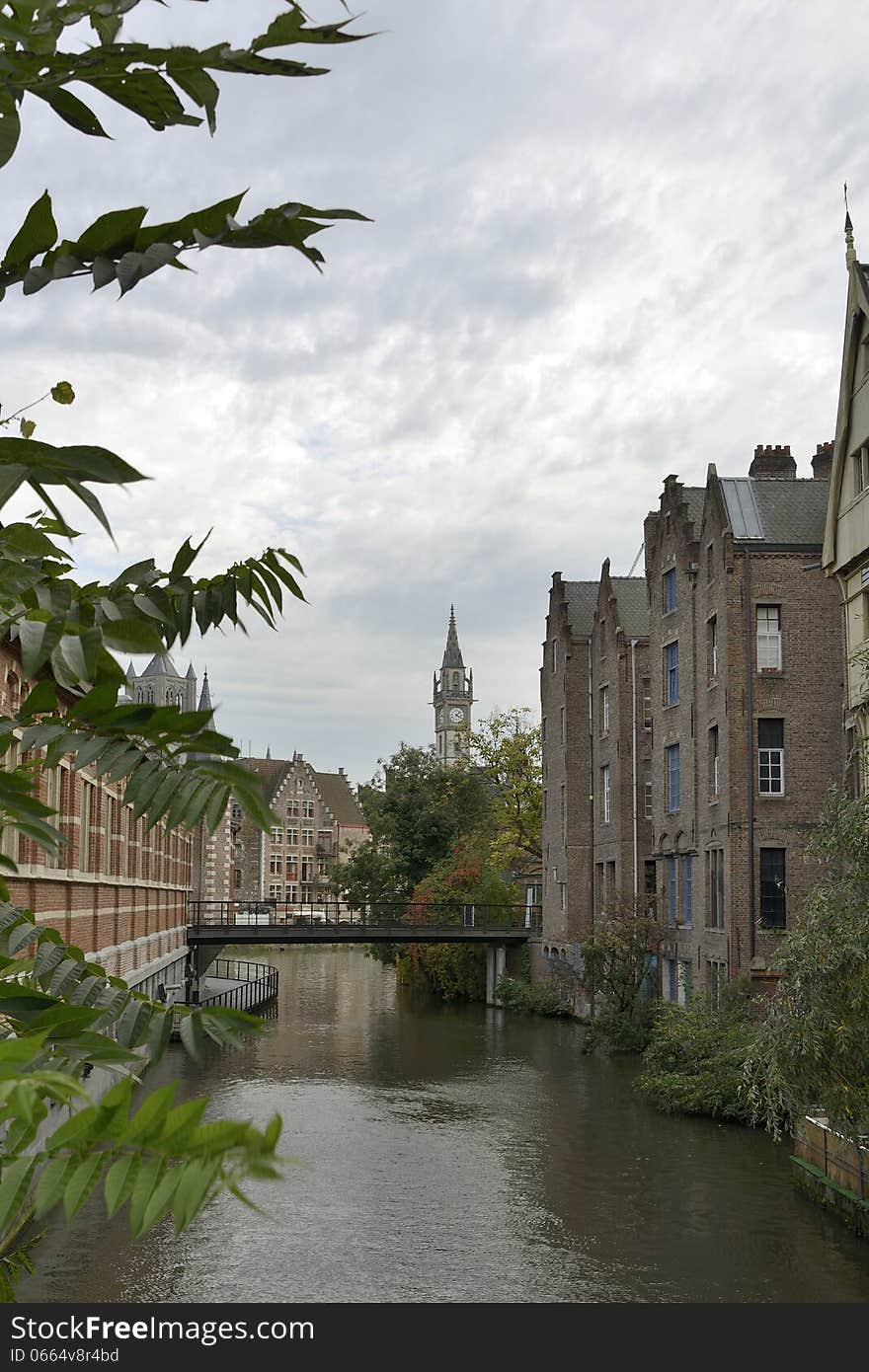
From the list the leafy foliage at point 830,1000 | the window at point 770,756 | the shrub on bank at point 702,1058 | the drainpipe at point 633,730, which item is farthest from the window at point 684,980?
the leafy foliage at point 830,1000

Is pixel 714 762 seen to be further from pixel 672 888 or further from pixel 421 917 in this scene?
pixel 421 917

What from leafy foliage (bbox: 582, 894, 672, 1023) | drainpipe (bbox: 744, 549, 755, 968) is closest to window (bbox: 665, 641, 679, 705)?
drainpipe (bbox: 744, 549, 755, 968)

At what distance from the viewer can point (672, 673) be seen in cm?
4184

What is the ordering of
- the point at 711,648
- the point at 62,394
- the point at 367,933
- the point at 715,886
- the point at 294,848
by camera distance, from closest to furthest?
1. the point at 62,394
2. the point at 715,886
3. the point at 711,648
4. the point at 367,933
5. the point at 294,848

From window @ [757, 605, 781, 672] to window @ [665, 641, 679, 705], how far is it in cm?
537

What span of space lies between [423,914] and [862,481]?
4473cm

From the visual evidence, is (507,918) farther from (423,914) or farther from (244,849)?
(244,849)

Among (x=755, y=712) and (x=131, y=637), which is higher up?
(x=755, y=712)

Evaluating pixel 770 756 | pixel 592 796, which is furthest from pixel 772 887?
pixel 592 796

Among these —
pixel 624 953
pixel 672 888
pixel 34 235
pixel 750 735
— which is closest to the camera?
pixel 34 235

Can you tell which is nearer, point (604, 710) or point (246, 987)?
point (604, 710)

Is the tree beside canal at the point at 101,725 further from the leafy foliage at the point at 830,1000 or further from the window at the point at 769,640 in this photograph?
the window at the point at 769,640

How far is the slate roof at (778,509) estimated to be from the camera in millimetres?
36156

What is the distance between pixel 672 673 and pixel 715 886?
25.5 ft
